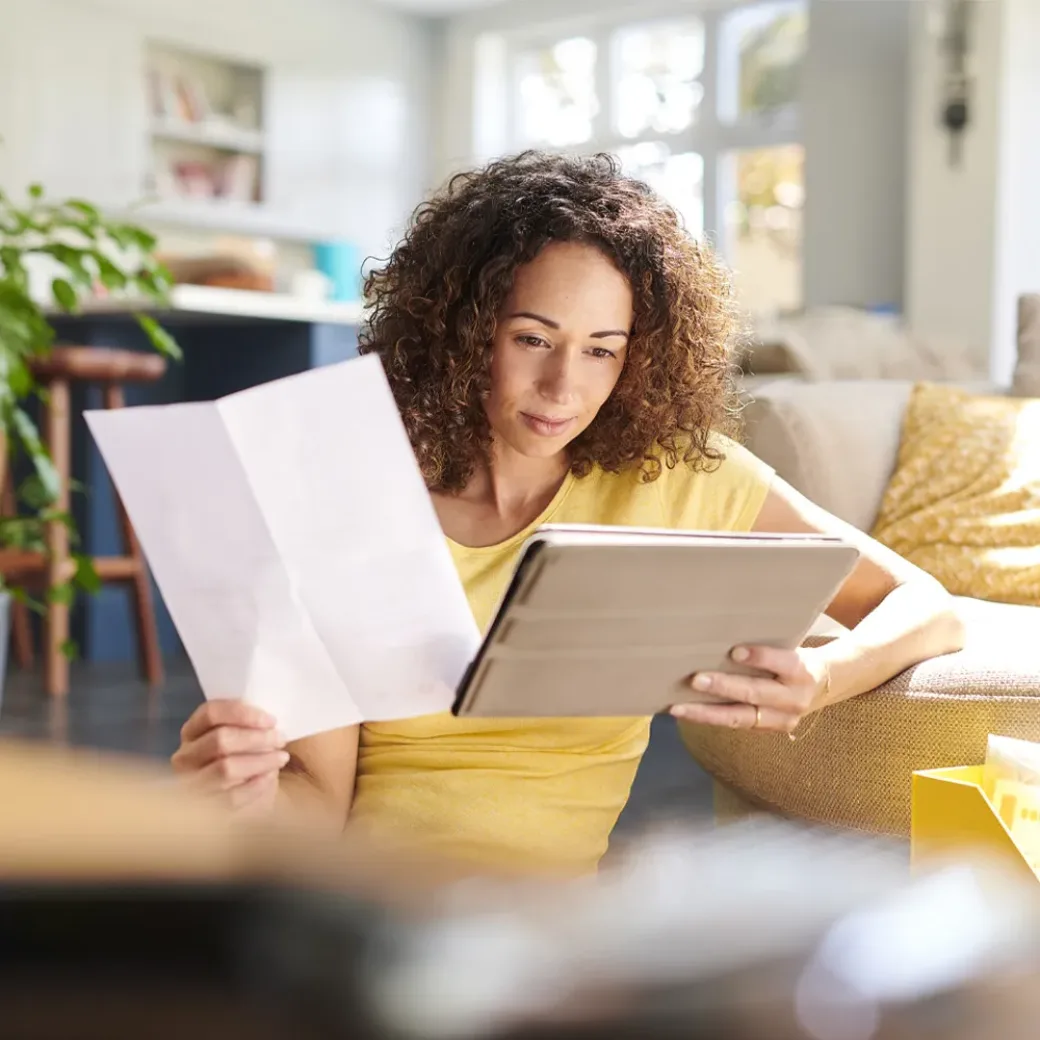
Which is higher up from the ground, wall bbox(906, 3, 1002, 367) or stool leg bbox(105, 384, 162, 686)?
wall bbox(906, 3, 1002, 367)

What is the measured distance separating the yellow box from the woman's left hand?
21 cm

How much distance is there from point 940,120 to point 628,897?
6.10 metres

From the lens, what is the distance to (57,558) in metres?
3.47

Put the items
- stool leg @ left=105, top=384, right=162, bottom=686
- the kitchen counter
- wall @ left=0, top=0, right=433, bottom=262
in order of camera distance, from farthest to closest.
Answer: wall @ left=0, top=0, right=433, bottom=262 → the kitchen counter → stool leg @ left=105, top=384, right=162, bottom=686

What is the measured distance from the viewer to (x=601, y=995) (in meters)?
0.16

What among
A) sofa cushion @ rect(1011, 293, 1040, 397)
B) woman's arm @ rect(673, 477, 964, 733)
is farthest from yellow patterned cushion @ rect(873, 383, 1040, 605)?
woman's arm @ rect(673, 477, 964, 733)

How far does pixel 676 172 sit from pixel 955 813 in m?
6.89

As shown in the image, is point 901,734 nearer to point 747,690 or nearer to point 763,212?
point 747,690

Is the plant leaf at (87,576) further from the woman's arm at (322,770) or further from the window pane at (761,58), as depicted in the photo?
the window pane at (761,58)

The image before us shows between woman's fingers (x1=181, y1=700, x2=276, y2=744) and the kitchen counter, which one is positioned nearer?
woman's fingers (x1=181, y1=700, x2=276, y2=744)

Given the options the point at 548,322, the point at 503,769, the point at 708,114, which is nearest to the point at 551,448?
the point at 548,322

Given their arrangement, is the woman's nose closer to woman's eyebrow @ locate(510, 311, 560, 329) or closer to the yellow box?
woman's eyebrow @ locate(510, 311, 560, 329)

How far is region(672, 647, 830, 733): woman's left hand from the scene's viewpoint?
0.99 m

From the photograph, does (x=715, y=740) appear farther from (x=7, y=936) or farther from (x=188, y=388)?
(x=188, y=388)
